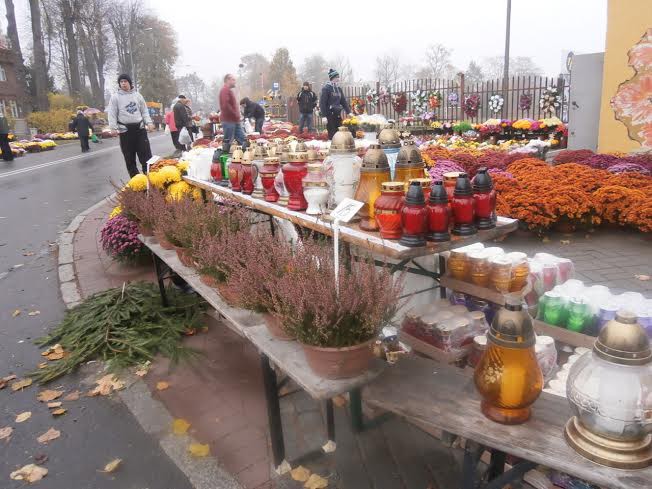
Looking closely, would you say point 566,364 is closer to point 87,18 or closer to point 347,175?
point 347,175

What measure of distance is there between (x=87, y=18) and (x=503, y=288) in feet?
158

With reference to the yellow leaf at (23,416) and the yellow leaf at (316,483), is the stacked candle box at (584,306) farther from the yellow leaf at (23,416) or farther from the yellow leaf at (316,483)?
the yellow leaf at (23,416)

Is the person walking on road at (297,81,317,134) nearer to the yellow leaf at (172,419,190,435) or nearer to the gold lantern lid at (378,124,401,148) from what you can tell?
the gold lantern lid at (378,124,401,148)

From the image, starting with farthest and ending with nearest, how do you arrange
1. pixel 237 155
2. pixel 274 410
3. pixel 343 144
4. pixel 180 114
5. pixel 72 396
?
1. pixel 180 114
2. pixel 237 155
3. pixel 72 396
4. pixel 343 144
5. pixel 274 410

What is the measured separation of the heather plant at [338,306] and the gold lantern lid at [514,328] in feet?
1.47

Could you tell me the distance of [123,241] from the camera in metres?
5.19

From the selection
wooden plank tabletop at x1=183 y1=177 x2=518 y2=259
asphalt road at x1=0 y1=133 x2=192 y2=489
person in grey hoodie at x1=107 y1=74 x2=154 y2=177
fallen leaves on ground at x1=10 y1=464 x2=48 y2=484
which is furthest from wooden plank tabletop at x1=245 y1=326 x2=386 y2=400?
person in grey hoodie at x1=107 y1=74 x2=154 y2=177

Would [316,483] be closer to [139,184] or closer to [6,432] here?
[6,432]

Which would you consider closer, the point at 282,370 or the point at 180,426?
the point at 282,370

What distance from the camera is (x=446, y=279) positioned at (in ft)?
9.32

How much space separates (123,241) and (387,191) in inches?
154

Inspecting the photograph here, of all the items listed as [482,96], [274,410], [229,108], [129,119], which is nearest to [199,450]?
[274,410]

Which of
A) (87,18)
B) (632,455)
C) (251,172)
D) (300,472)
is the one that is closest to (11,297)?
(251,172)

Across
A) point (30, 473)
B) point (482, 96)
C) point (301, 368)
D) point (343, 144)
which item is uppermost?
point (482, 96)
